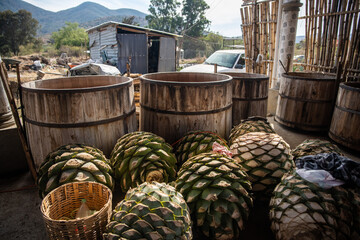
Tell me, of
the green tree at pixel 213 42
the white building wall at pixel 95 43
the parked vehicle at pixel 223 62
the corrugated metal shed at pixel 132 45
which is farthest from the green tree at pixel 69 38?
the parked vehicle at pixel 223 62

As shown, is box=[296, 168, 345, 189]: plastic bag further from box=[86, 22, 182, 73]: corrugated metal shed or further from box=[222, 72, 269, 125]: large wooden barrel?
box=[86, 22, 182, 73]: corrugated metal shed

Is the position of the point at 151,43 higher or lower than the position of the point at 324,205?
higher

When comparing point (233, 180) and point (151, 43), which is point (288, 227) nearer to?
point (233, 180)

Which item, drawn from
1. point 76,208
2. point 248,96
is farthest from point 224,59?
point 76,208

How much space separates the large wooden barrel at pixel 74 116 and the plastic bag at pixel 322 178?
1926mm

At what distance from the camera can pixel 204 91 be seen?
252cm

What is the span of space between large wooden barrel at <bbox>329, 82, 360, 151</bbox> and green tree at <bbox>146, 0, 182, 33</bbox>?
149ft

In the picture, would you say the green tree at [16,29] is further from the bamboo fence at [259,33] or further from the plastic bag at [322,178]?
the plastic bag at [322,178]

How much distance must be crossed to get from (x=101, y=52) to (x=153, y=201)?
18091mm

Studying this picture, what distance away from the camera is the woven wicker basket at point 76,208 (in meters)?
1.34

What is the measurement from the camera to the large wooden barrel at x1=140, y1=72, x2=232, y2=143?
8.22 feet

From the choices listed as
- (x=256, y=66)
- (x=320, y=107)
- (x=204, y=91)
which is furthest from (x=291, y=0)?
(x=204, y=91)

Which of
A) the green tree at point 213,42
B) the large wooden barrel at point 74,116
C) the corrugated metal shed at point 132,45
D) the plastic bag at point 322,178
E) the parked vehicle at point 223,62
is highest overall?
the green tree at point 213,42

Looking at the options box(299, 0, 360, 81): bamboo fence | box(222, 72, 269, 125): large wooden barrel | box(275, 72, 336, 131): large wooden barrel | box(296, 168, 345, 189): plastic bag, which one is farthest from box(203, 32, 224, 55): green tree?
box(296, 168, 345, 189): plastic bag
